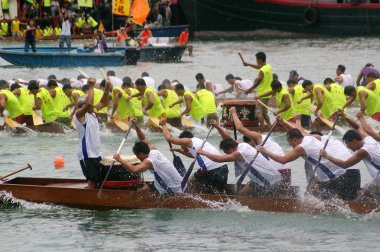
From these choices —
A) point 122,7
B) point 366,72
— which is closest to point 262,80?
point 366,72

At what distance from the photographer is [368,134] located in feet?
48.4

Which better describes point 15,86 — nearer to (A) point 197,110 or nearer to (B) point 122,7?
(A) point 197,110

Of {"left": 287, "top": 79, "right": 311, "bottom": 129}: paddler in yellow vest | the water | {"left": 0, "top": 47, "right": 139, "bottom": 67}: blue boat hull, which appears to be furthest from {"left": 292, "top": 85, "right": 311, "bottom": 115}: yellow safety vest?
{"left": 0, "top": 47, "right": 139, "bottom": 67}: blue boat hull

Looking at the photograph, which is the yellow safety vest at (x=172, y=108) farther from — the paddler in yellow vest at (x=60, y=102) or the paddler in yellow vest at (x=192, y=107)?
the paddler in yellow vest at (x=60, y=102)

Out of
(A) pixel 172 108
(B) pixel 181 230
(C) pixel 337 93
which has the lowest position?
(B) pixel 181 230

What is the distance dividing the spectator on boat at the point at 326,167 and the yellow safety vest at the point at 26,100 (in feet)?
29.4

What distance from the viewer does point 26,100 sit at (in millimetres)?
22047

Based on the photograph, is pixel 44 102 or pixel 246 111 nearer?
pixel 246 111

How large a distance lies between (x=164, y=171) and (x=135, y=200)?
2.22ft

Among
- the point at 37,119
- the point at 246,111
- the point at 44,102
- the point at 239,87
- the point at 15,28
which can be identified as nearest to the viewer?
the point at 246,111

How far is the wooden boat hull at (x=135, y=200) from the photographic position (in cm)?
1417

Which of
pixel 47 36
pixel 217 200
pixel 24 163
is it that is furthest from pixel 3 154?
pixel 47 36

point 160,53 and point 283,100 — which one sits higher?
point 283,100

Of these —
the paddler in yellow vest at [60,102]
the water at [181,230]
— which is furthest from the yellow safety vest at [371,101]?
the paddler in yellow vest at [60,102]
